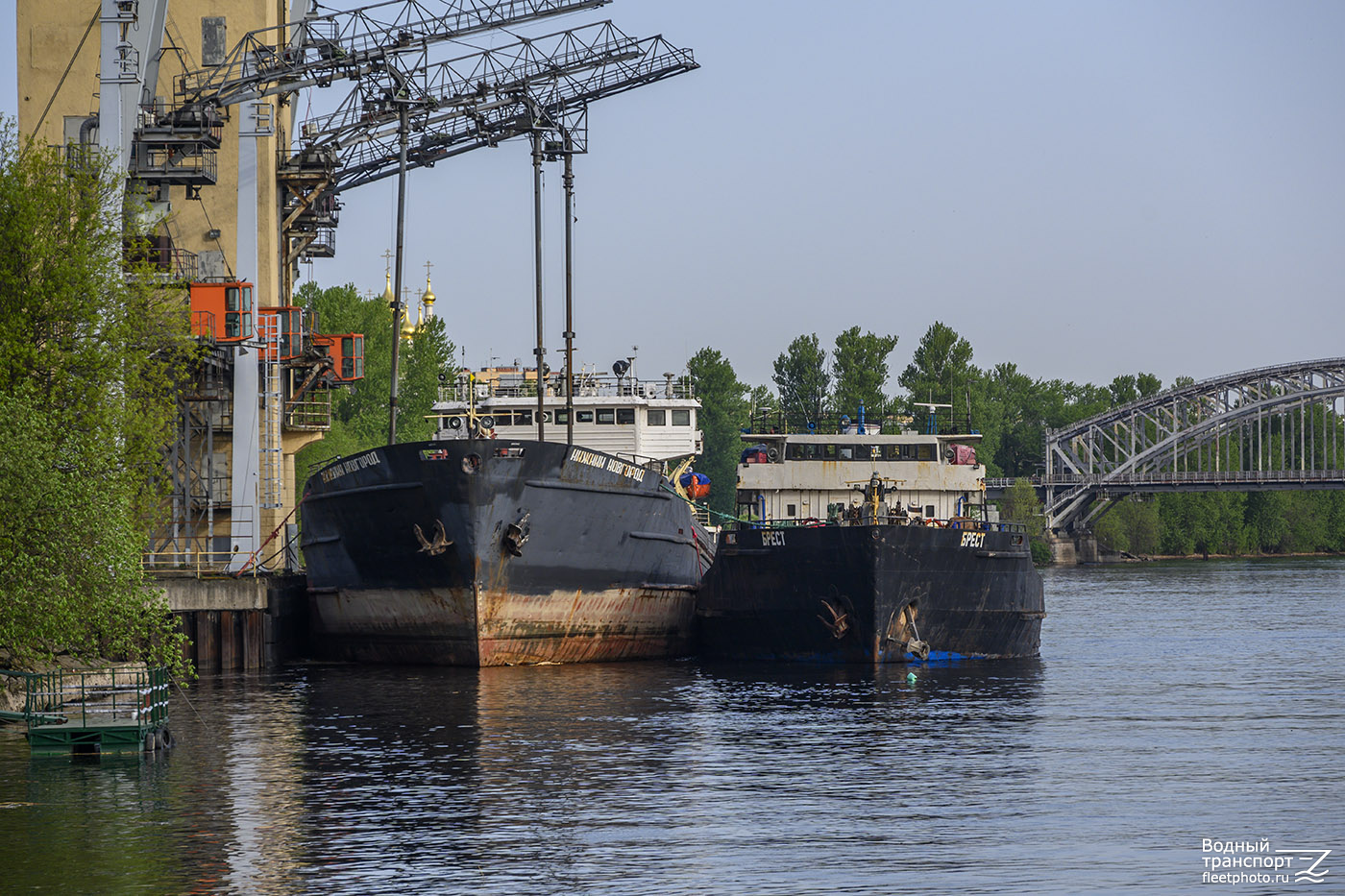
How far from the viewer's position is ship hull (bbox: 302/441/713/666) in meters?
44.0

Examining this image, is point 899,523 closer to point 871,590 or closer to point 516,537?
point 871,590

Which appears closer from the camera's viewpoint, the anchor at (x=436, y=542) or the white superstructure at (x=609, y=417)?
the anchor at (x=436, y=542)

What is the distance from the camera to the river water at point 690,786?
2256 cm

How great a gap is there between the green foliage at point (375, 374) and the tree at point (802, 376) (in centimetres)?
5880

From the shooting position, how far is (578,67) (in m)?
61.4

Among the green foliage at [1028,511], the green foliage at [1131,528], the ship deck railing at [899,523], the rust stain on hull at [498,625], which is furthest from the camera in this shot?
the green foliage at [1131,528]

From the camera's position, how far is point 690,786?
2886cm

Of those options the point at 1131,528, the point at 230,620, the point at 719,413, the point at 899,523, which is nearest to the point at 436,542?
the point at 230,620

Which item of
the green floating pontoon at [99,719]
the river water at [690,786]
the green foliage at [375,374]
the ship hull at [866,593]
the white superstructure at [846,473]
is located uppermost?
the green foliage at [375,374]

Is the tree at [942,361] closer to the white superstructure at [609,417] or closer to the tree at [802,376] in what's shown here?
the tree at [802,376]

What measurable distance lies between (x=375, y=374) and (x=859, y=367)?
203ft

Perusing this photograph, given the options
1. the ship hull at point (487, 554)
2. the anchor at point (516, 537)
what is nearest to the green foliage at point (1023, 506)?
the ship hull at point (487, 554)

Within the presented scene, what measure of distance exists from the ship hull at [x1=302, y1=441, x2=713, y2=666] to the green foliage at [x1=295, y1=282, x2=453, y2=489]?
158 ft

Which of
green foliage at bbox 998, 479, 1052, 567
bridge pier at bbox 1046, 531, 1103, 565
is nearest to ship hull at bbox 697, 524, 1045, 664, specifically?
green foliage at bbox 998, 479, 1052, 567
